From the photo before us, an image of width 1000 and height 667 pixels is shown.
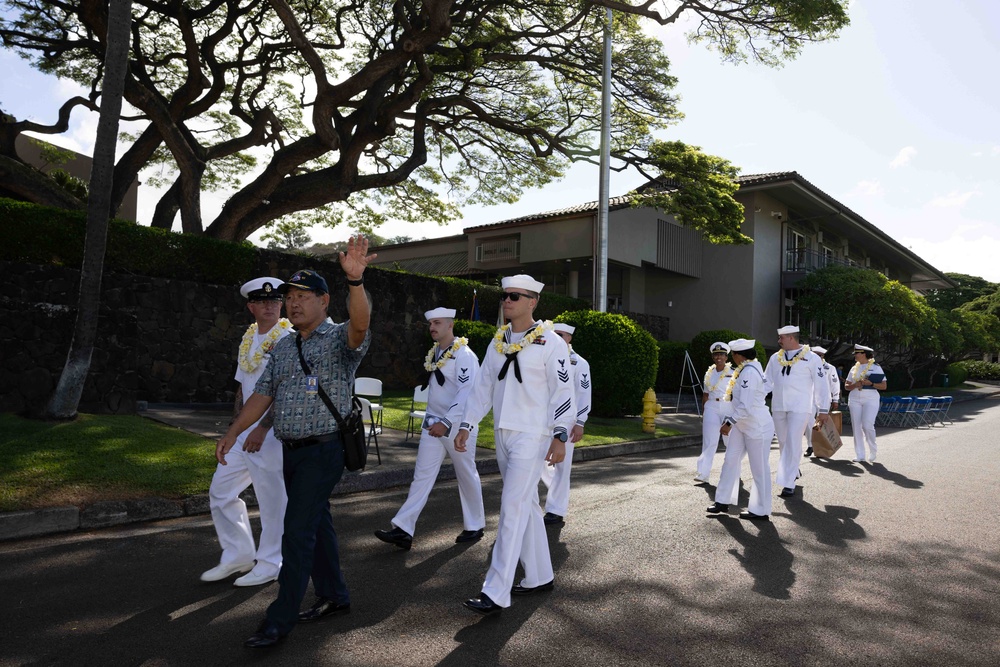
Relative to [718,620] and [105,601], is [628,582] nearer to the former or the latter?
[718,620]

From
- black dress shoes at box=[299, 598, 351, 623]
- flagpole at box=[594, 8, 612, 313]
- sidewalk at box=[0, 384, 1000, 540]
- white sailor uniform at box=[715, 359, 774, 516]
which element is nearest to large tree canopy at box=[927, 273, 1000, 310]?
flagpole at box=[594, 8, 612, 313]

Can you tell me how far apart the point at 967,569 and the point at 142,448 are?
8.26 metres

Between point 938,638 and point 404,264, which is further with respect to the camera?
point 404,264

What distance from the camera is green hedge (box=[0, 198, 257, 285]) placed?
11.9 m

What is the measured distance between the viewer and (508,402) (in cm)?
463

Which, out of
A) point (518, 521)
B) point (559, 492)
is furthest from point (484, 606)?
point (559, 492)

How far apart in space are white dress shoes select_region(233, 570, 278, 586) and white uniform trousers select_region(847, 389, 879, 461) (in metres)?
10.7

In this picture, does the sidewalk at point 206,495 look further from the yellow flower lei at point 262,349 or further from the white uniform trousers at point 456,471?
the yellow flower lei at point 262,349

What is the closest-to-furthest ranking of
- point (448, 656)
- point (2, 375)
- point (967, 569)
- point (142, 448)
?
point (448, 656) < point (967, 569) < point (142, 448) < point (2, 375)

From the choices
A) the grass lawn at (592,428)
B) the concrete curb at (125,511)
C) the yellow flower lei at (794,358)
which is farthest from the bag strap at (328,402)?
the grass lawn at (592,428)

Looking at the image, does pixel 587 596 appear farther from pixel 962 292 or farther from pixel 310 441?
pixel 962 292

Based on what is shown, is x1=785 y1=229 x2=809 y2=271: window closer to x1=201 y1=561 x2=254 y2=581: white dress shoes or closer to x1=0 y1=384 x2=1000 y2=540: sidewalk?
x1=0 y1=384 x2=1000 y2=540: sidewalk

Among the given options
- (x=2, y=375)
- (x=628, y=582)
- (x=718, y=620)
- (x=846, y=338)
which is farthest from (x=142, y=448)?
(x=846, y=338)

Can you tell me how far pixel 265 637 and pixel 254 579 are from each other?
3.76ft
